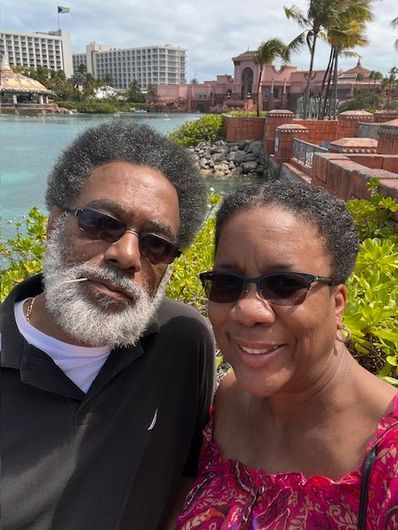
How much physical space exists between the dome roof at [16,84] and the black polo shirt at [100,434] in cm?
9431

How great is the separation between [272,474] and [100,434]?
20.6 inches

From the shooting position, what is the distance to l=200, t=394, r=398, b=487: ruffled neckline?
1.18 meters

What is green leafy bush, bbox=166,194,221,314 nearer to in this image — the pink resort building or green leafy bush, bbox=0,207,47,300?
green leafy bush, bbox=0,207,47,300

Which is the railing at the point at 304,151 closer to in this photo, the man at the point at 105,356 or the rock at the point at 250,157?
the rock at the point at 250,157

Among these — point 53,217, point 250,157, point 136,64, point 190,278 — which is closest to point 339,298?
point 53,217

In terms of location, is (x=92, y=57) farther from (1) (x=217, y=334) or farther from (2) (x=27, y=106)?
(1) (x=217, y=334)

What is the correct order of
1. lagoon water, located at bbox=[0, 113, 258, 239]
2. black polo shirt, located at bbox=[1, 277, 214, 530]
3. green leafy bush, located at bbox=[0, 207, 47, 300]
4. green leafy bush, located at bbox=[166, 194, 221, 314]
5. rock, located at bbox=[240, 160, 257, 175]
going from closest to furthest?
1. black polo shirt, located at bbox=[1, 277, 214, 530]
2. green leafy bush, located at bbox=[166, 194, 221, 314]
3. green leafy bush, located at bbox=[0, 207, 47, 300]
4. lagoon water, located at bbox=[0, 113, 258, 239]
5. rock, located at bbox=[240, 160, 257, 175]

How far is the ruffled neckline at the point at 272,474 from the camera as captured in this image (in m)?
1.18

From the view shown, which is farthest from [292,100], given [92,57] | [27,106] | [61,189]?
[92,57]

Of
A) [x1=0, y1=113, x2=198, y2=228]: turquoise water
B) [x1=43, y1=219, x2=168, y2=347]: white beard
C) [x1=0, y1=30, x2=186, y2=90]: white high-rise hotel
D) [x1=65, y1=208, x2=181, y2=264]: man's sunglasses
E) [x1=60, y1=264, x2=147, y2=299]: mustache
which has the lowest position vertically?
[x1=0, y1=113, x2=198, y2=228]: turquoise water

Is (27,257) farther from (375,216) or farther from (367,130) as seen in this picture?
(367,130)

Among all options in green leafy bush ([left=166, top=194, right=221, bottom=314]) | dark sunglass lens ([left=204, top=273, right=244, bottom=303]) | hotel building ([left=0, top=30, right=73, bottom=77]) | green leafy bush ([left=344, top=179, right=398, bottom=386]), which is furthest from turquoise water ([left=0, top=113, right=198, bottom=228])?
hotel building ([left=0, top=30, right=73, bottom=77])

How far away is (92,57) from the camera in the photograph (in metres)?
170

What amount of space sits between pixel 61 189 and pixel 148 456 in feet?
3.22
